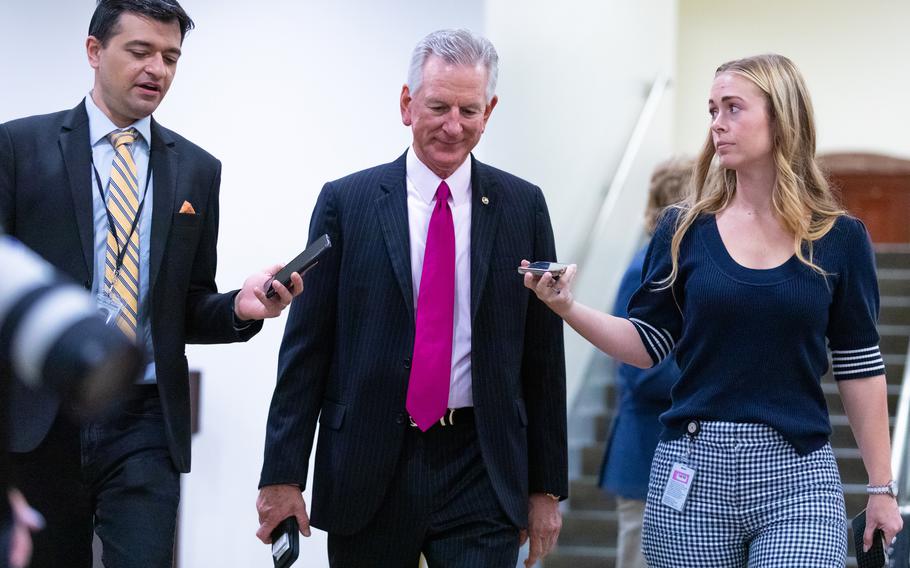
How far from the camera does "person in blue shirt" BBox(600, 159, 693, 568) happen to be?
4246mm

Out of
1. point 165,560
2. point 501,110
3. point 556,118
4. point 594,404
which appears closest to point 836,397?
point 594,404

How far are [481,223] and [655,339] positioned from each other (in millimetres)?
515

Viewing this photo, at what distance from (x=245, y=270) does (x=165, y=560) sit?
8.01 feet

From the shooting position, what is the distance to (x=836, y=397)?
7.39m

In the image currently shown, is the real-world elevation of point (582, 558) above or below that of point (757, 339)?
below

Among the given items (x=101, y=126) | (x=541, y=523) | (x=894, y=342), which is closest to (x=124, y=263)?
(x=101, y=126)

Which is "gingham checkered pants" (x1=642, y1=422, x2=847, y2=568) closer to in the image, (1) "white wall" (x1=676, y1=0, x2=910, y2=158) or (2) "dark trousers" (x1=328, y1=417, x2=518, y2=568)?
(2) "dark trousers" (x1=328, y1=417, x2=518, y2=568)

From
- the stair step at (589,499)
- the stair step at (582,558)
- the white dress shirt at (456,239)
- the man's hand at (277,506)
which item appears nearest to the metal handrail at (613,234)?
the stair step at (589,499)

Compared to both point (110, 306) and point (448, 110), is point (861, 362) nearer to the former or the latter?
point (448, 110)

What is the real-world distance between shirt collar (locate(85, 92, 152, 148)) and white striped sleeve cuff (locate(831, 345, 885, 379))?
5.74 feet

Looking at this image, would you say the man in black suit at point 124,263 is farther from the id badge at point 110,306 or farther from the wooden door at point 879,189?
the wooden door at point 879,189

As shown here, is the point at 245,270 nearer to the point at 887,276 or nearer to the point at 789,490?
the point at 789,490

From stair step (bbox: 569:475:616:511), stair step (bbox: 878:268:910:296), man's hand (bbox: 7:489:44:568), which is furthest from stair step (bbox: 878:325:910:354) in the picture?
man's hand (bbox: 7:489:44:568)

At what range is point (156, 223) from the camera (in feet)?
9.70
